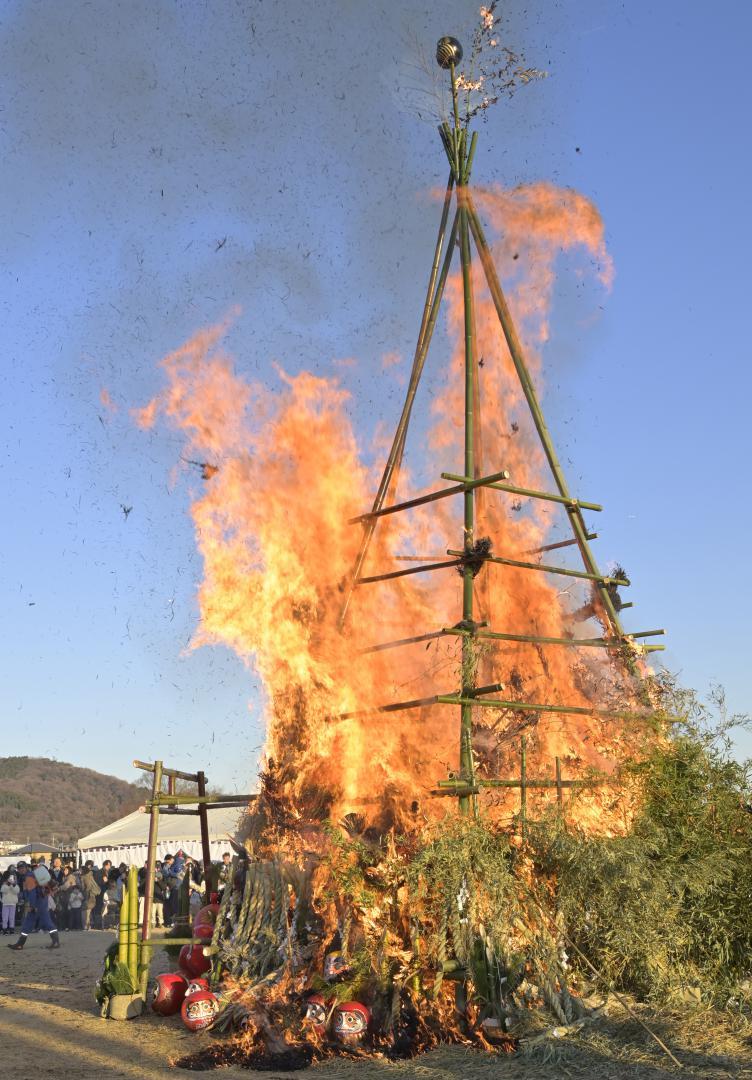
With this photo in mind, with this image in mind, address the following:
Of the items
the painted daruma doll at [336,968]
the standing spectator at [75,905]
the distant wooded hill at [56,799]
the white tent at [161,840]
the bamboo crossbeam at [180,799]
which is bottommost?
the painted daruma doll at [336,968]

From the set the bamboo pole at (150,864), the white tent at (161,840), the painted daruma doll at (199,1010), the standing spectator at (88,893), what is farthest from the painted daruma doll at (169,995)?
the white tent at (161,840)

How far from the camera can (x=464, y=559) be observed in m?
13.3

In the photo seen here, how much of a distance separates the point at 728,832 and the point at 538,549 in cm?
614

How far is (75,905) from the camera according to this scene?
88.1ft

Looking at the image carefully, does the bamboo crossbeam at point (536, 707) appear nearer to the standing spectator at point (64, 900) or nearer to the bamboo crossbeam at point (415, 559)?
the bamboo crossbeam at point (415, 559)

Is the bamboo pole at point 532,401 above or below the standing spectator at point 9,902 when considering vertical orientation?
above

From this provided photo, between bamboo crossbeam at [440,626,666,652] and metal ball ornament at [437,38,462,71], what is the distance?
935 cm

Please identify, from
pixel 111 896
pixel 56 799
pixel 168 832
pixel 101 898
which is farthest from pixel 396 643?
pixel 56 799

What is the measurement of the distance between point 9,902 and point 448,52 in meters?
22.9

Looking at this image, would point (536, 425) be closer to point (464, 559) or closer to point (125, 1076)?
point (464, 559)

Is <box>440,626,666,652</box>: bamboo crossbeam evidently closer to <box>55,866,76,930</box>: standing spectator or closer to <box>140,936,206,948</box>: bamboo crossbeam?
<box>140,936,206,948</box>: bamboo crossbeam

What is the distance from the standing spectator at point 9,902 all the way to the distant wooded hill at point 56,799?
2018 inches

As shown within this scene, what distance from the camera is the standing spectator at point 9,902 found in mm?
25625

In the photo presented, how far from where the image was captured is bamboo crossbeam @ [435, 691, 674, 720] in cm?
1223
